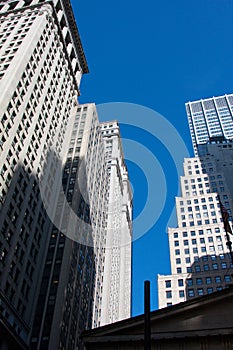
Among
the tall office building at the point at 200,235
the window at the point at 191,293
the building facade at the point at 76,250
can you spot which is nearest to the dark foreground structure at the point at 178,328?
the building facade at the point at 76,250

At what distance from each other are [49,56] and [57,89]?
283 inches

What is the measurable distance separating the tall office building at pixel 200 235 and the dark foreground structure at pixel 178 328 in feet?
187

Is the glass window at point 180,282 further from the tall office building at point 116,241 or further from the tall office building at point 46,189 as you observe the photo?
the tall office building at point 46,189

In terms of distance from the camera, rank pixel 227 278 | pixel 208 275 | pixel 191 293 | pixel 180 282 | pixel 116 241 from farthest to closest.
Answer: pixel 116 241 < pixel 180 282 < pixel 208 275 < pixel 191 293 < pixel 227 278

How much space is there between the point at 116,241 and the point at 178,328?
8732 cm

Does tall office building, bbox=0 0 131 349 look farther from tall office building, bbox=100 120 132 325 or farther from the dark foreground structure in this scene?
the dark foreground structure

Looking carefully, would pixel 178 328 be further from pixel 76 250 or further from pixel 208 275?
pixel 208 275

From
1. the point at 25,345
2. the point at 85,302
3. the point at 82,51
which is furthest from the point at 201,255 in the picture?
the point at 82,51

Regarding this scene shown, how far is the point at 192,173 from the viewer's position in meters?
124

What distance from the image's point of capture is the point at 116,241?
4611 inches

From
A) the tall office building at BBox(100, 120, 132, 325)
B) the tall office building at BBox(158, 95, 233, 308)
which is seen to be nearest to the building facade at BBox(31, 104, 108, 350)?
the tall office building at BBox(100, 120, 132, 325)

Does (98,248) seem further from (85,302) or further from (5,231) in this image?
(5,231)

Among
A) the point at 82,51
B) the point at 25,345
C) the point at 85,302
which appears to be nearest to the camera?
the point at 25,345

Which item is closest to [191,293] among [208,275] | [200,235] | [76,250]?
[208,275]
